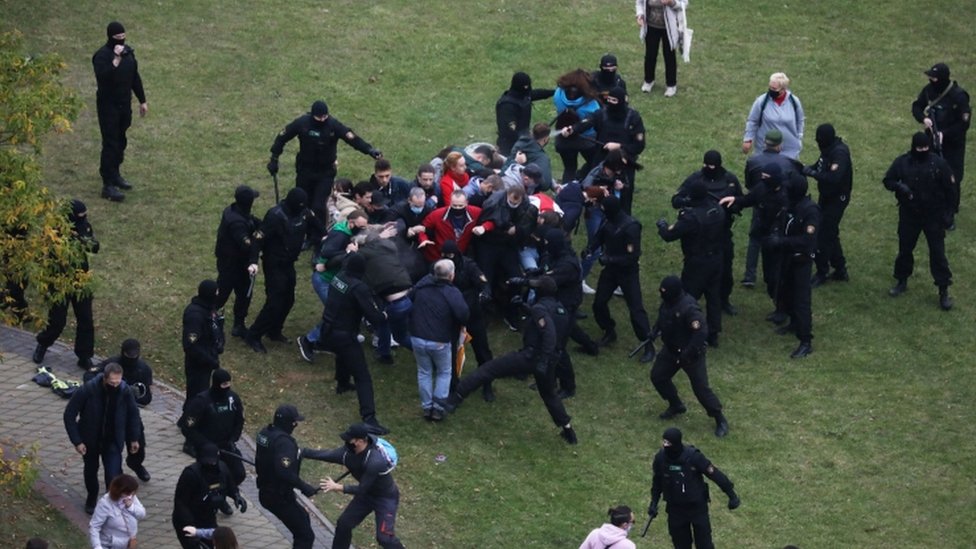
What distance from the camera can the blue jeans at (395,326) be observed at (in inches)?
790

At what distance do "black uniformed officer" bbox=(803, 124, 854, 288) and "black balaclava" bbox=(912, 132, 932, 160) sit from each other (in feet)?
2.75

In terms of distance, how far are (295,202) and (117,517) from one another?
5.38 metres

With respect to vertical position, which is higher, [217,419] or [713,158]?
[713,158]

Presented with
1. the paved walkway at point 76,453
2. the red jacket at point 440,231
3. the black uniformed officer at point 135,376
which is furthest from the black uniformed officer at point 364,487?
the red jacket at point 440,231

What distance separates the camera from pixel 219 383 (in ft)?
55.1

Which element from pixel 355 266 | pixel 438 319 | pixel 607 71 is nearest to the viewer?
pixel 355 266

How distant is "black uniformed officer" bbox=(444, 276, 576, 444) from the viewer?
19.0m

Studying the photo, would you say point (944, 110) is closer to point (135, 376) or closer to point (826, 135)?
point (826, 135)

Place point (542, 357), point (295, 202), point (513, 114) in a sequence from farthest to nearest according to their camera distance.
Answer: point (513, 114), point (295, 202), point (542, 357)

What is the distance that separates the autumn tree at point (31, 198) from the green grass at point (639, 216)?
395cm

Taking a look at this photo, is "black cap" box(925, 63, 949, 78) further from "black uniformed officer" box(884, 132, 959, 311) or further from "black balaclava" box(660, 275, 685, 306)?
"black balaclava" box(660, 275, 685, 306)

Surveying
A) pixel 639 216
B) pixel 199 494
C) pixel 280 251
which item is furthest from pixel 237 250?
pixel 639 216

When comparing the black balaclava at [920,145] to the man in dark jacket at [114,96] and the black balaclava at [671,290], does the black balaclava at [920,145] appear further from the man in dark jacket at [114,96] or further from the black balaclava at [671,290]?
the man in dark jacket at [114,96]

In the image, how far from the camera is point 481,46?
2898 centimetres
